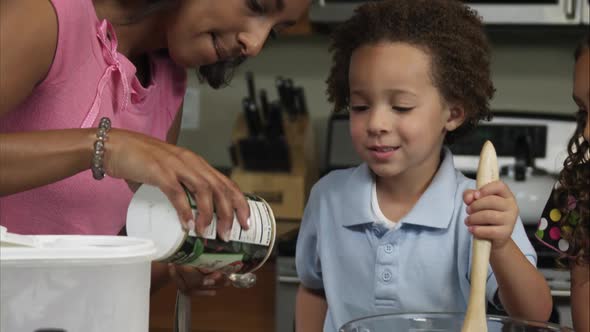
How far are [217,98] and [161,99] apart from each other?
142 centimetres

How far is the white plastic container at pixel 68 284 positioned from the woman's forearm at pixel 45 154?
0.16 metres

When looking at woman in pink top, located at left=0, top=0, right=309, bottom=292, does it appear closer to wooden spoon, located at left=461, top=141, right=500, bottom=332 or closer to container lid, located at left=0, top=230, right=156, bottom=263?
container lid, located at left=0, top=230, right=156, bottom=263

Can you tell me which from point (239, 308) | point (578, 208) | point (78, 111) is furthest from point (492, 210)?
point (239, 308)

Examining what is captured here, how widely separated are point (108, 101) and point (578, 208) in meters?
0.66

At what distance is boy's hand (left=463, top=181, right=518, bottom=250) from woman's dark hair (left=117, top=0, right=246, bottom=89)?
51 cm

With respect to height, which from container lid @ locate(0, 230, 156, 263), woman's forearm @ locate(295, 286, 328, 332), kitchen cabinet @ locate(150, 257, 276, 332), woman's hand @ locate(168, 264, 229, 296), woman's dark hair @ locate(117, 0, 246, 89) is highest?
woman's dark hair @ locate(117, 0, 246, 89)

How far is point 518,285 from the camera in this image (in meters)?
1.07

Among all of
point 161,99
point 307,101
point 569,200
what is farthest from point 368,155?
point 307,101

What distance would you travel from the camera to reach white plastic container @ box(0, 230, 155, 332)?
2.45ft

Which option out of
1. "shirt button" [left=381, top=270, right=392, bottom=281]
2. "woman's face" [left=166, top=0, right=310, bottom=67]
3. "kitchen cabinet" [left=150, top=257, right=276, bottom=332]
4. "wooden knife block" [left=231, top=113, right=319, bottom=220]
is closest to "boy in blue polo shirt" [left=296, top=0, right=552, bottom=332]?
"shirt button" [left=381, top=270, right=392, bottom=281]

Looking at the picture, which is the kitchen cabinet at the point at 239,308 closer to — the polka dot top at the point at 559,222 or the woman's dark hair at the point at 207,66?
the woman's dark hair at the point at 207,66

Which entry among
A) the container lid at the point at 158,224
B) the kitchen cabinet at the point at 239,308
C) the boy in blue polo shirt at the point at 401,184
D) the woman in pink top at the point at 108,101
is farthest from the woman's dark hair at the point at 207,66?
the kitchen cabinet at the point at 239,308

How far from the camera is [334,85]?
138 centimetres

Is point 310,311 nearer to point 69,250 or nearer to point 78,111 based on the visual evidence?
point 78,111
